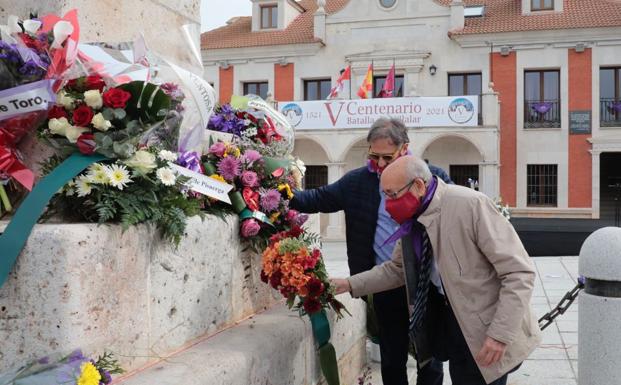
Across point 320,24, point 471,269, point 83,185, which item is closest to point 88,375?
point 83,185

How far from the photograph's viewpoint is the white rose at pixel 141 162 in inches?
99.1

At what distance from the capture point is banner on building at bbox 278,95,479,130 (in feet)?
73.0

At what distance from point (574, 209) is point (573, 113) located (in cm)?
388

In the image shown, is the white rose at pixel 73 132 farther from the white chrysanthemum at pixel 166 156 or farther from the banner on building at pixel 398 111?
the banner on building at pixel 398 111

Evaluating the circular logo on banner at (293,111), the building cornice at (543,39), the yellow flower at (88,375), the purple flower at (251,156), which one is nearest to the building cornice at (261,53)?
the circular logo on banner at (293,111)

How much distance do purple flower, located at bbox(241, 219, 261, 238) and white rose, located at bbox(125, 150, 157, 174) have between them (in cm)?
92

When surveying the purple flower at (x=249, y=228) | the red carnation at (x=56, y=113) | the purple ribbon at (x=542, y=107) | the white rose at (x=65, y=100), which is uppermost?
the purple ribbon at (x=542, y=107)

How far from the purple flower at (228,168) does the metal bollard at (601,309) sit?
2.16 metres

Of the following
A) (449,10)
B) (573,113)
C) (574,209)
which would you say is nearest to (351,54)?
(449,10)

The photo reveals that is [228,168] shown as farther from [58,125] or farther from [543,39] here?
[543,39]

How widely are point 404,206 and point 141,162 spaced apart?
46.4 inches

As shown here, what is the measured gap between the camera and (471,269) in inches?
104

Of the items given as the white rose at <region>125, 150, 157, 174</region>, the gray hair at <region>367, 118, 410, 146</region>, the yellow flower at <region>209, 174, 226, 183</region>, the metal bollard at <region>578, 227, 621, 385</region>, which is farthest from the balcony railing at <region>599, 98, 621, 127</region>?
the white rose at <region>125, 150, 157, 174</region>

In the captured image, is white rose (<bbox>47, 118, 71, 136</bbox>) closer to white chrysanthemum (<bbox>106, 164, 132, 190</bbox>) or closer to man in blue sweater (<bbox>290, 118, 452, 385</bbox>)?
white chrysanthemum (<bbox>106, 164, 132, 190</bbox>)
